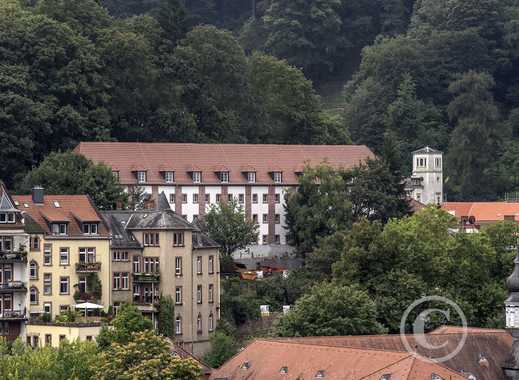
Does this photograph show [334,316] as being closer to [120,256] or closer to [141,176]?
[120,256]

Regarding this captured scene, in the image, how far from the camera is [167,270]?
424 feet

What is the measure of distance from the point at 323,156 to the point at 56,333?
137 feet

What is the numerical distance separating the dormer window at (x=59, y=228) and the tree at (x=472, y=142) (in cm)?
6215

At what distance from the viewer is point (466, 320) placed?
414 feet

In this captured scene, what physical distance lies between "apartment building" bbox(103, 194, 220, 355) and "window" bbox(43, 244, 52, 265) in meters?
3.79

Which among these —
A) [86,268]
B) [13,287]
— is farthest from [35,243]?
[86,268]

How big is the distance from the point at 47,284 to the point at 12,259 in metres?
2.51

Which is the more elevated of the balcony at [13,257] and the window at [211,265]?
the balcony at [13,257]

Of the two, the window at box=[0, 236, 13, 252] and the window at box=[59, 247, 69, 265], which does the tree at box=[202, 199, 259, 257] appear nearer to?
the window at box=[59, 247, 69, 265]

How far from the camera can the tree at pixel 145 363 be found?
350 feet

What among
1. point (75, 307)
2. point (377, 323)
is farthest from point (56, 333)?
point (377, 323)

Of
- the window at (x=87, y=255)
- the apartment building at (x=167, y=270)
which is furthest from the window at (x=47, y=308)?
the apartment building at (x=167, y=270)

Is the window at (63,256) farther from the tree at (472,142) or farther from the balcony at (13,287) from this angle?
the tree at (472,142)

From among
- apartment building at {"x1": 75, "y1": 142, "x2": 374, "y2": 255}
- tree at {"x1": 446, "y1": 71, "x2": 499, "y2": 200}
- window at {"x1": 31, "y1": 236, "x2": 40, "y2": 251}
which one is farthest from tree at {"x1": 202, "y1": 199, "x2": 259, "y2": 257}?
tree at {"x1": 446, "y1": 71, "x2": 499, "y2": 200}
